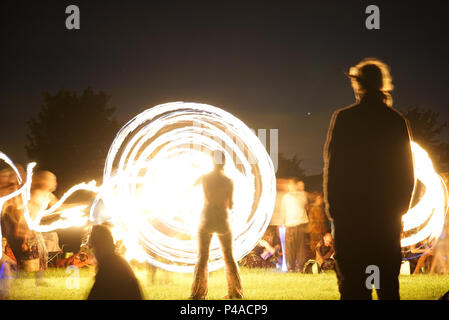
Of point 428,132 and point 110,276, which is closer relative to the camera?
point 110,276

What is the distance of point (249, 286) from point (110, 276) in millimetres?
4830

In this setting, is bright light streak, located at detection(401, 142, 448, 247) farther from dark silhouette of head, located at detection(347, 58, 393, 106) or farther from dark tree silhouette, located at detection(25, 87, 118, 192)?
dark tree silhouette, located at detection(25, 87, 118, 192)

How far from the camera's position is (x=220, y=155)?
285 inches

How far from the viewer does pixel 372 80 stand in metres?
4.21

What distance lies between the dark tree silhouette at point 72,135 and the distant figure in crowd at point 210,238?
24.1m

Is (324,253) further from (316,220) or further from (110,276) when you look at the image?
(110,276)

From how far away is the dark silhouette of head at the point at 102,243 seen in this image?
169 inches

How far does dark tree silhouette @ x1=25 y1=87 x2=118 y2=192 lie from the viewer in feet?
104

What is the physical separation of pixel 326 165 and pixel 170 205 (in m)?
7.25

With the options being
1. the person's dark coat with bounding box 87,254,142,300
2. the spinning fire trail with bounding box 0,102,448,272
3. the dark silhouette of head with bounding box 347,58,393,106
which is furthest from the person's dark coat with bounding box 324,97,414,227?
the spinning fire trail with bounding box 0,102,448,272

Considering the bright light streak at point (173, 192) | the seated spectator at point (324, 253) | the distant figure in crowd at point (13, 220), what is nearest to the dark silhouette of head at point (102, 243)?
the bright light streak at point (173, 192)

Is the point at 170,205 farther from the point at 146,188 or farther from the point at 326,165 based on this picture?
the point at 326,165

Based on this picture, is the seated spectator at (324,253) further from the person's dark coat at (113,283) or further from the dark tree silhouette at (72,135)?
the dark tree silhouette at (72,135)

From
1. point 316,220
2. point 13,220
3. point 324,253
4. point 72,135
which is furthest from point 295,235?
point 72,135
